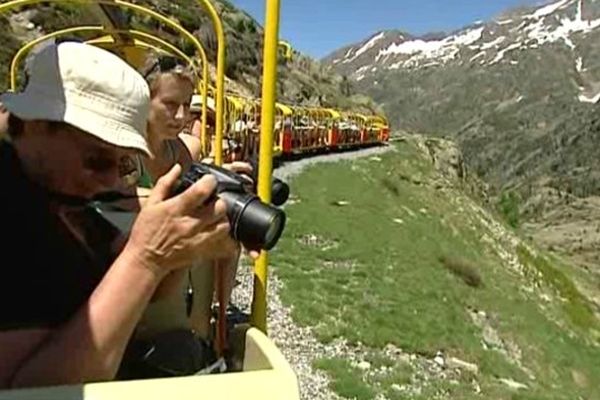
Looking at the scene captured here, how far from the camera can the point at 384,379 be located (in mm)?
9375

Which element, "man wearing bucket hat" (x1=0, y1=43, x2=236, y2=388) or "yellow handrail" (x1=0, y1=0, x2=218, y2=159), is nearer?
"man wearing bucket hat" (x1=0, y1=43, x2=236, y2=388)

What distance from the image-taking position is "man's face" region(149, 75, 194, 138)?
13.7 feet

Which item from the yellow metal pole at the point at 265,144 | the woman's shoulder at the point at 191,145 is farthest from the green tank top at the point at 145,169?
the yellow metal pole at the point at 265,144

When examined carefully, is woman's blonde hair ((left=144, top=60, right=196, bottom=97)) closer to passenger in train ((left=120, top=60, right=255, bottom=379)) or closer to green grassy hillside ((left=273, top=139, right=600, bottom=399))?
passenger in train ((left=120, top=60, right=255, bottom=379))

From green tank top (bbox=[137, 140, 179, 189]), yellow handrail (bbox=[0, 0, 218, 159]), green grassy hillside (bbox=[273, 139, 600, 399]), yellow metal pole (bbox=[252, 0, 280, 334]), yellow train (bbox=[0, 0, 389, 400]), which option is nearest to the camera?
yellow train (bbox=[0, 0, 389, 400])

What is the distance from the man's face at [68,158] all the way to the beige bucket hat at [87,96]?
34 mm

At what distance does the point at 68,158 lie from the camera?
2.39m

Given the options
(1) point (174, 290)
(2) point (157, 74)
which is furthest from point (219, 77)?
(1) point (174, 290)

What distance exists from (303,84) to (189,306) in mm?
66047

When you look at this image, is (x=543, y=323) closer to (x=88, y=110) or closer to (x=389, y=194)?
(x=389, y=194)

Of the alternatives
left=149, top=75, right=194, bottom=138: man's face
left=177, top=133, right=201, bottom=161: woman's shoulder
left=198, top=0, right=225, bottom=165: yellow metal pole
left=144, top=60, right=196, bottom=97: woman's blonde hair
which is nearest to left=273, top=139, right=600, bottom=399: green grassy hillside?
left=177, top=133, right=201, bottom=161: woman's shoulder

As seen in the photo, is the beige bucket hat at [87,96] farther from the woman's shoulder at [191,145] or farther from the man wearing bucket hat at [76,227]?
the woman's shoulder at [191,145]

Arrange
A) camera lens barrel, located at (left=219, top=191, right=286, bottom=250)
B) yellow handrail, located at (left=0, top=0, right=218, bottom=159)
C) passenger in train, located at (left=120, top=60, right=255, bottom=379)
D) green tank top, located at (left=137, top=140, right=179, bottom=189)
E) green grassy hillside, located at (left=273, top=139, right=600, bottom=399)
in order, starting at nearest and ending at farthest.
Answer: camera lens barrel, located at (left=219, top=191, right=286, bottom=250) → passenger in train, located at (left=120, top=60, right=255, bottom=379) → green tank top, located at (left=137, top=140, right=179, bottom=189) → yellow handrail, located at (left=0, top=0, right=218, bottom=159) → green grassy hillside, located at (left=273, top=139, right=600, bottom=399)

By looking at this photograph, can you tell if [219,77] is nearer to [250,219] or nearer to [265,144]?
[265,144]
